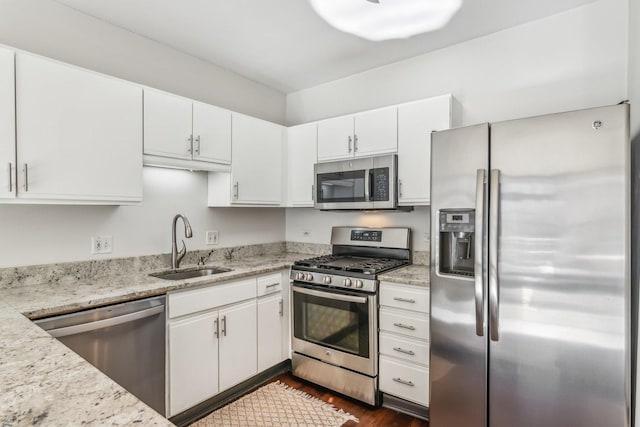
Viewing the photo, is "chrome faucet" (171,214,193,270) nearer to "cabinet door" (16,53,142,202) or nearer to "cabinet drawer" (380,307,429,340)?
"cabinet door" (16,53,142,202)

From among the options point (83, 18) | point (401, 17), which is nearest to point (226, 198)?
point (83, 18)

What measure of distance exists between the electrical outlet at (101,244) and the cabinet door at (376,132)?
189 cm

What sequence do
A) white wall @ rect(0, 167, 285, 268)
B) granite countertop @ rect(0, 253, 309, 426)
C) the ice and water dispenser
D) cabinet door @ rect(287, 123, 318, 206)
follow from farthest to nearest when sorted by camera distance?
cabinet door @ rect(287, 123, 318, 206), white wall @ rect(0, 167, 285, 268), the ice and water dispenser, granite countertop @ rect(0, 253, 309, 426)

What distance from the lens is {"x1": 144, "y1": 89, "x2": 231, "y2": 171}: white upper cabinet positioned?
2.25 meters

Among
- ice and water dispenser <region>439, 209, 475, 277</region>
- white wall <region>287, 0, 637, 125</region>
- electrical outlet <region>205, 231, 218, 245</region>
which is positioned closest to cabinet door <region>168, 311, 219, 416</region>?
electrical outlet <region>205, 231, 218, 245</region>

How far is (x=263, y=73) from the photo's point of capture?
10.4ft

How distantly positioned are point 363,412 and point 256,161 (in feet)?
6.70

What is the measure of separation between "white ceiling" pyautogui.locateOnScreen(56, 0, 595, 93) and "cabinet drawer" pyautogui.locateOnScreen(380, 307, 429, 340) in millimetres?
1940

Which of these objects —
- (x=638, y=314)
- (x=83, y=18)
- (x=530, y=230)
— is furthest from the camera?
(x=83, y=18)

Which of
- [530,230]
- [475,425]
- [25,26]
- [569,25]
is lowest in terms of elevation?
[475,425]

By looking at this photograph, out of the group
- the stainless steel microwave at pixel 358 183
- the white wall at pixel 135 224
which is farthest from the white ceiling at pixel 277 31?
the white wall at pixel 135 224

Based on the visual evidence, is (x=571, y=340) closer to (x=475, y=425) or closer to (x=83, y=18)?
(x=475, y=425)

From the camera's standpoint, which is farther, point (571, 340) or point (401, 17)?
point (401, 17)

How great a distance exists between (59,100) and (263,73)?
171 cm
